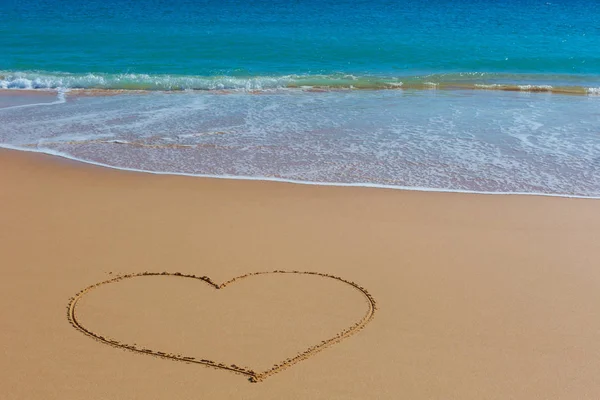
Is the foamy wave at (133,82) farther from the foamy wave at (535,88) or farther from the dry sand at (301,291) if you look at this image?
the dry sand at (301,291)

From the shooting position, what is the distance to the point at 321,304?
498cm

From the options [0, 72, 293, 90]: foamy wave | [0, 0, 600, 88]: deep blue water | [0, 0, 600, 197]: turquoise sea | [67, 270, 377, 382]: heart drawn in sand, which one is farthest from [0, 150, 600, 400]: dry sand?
[0, 0, 600, 88]: deep blue water

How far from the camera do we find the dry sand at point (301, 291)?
4098 millimetres

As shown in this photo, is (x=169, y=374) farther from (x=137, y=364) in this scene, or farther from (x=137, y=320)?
(x=137, y=320)

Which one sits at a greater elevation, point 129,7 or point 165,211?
point 129,7

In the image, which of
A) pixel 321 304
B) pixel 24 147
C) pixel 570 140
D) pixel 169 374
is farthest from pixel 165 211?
pixel 570 140

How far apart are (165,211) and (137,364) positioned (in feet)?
9.29

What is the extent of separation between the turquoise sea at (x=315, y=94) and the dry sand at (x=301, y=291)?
1004 millimetres

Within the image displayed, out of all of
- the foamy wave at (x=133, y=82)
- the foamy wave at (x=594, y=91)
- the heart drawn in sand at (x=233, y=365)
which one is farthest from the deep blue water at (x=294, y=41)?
the heart drawn in sand at (x=233, y=365)

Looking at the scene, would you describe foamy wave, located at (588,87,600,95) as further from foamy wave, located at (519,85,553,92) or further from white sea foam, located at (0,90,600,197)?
white sea foam, located at (0,90,600,197)

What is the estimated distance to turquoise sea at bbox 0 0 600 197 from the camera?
8750 mm

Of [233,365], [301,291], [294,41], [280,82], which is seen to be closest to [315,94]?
[280,82]

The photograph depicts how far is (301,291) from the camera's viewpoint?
204 inches

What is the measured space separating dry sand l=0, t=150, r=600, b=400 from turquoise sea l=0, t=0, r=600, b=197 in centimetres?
100
